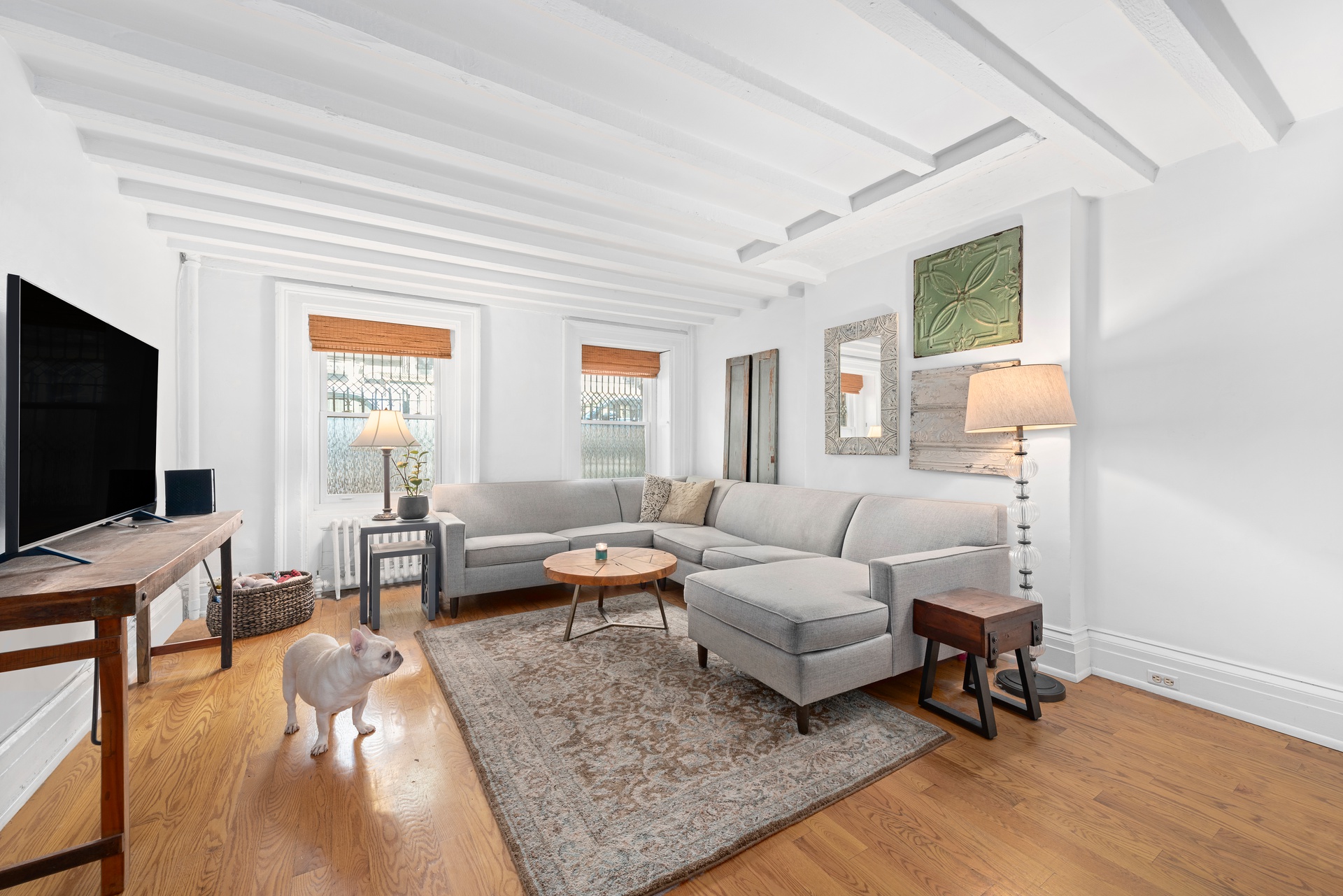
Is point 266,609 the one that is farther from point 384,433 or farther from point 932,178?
point 932,178

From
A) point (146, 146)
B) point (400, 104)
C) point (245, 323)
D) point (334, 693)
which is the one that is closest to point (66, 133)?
point (146, 146)

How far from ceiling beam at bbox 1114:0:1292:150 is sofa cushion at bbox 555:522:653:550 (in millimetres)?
3528

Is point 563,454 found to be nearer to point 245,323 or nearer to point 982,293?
point 245,323

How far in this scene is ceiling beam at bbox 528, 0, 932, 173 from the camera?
5.25 ft

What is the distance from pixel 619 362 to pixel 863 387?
2.52 meters

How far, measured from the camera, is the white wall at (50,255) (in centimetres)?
173

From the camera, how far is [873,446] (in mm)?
3682

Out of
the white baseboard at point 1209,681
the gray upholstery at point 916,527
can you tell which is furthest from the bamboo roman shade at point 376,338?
the white baseboard at point 1209,681

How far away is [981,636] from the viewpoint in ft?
6.88

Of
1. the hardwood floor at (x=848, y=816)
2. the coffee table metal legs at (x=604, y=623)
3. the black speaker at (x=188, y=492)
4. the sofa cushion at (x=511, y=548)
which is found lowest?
the hardwood floor at (x=848, y=816)

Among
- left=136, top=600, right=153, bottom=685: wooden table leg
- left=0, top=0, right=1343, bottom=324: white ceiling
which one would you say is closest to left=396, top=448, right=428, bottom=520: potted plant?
left=136, top=600, right=153, bottom=685: wooden table leg

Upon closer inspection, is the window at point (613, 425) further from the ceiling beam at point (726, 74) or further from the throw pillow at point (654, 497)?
the ceiling beam at point (726, 74)

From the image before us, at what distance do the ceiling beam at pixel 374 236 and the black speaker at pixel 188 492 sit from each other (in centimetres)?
129

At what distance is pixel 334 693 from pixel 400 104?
2211 millimetres
